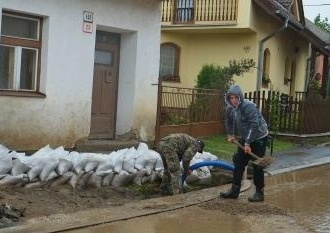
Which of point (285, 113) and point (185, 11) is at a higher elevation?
point (185, 11)

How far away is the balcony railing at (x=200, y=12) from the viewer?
20.7m

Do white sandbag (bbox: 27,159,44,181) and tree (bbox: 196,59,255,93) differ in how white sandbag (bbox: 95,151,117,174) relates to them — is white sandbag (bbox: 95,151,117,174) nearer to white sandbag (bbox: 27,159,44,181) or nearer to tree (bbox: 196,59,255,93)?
white sandbag (bbox: 27,159,44,181)

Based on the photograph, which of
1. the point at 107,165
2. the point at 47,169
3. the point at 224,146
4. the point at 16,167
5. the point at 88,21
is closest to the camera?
the point at 16,167

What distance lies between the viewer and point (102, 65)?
43.4 feet

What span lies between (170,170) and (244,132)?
4.21ft

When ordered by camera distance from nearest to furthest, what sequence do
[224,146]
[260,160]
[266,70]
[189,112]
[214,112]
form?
[260,160] < [224,146] < [189,112] < [214,112] < [266,70]

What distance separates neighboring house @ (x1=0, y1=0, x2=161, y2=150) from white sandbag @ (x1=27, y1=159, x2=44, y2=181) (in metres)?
2.48

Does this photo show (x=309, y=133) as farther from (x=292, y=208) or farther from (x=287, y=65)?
(x=292, y=208)

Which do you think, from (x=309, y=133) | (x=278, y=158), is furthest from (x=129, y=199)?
(x=309, y=133)

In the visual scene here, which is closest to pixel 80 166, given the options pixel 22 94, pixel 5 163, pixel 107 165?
pixel 107 165

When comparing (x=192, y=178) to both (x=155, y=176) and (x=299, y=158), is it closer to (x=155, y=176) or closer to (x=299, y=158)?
(x=155, y=176)

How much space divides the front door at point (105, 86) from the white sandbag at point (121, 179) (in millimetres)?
3728

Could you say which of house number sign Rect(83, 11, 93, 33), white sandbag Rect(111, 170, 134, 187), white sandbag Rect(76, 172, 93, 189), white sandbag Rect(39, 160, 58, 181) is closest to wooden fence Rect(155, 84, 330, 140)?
house number sign Rect(83, 11, 93, 33)

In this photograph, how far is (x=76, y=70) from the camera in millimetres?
11891
